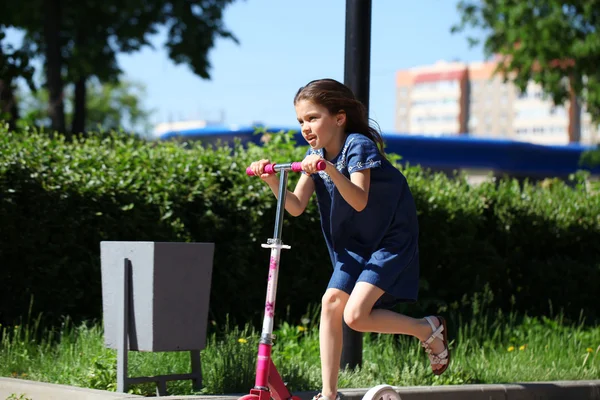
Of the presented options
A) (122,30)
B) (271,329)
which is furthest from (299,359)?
(122,30)

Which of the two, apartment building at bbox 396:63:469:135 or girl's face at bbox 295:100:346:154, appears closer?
girl's face at bbox 295:100:346:154

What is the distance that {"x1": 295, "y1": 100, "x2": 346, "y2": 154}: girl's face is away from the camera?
4547 millimetres

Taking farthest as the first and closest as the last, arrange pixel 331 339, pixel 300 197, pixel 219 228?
pixel 219 228
pixel 300 197
pixel 331 339

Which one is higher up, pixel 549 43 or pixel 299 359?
pixel 549 43

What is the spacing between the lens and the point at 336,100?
4.58 metres

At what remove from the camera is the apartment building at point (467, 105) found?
15488 cm

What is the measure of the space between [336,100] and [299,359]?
2.32 m

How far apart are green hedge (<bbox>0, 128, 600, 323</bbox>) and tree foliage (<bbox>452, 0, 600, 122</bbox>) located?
45.9 ft

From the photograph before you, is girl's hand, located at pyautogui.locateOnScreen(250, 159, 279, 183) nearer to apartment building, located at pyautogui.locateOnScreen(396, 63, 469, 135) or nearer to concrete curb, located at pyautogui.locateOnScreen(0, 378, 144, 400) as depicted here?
concrete curb, located at pyautogui.locateOnScreen(0, 378, 144, 400)

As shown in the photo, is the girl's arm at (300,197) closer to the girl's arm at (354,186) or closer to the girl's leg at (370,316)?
the girl's arm at (354,186)

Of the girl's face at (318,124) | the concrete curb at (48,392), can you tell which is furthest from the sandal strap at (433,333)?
the concrete curb at (48,392)

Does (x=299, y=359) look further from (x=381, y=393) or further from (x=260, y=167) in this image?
(x=260, y=167)

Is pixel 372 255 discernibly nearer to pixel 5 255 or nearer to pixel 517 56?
pixel 5 255

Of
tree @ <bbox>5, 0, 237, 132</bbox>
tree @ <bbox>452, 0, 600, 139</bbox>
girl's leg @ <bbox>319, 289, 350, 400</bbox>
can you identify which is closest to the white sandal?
girl's leg @ <bbox>319, 289, 350, 400</bbox>
